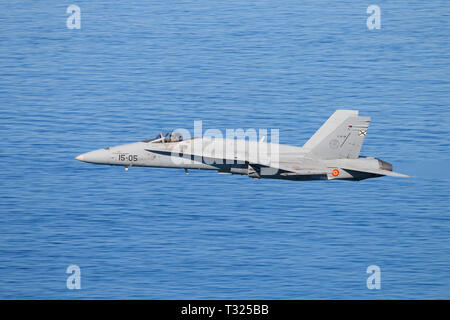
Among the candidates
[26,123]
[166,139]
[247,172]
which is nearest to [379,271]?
[247,172]

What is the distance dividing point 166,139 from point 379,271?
49.9ft

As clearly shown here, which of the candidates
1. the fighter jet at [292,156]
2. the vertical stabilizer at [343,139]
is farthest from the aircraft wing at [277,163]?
the vertical stabilizer at [343,139]

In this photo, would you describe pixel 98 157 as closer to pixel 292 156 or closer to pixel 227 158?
pixel 227 158

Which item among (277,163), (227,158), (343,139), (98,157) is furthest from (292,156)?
(98,157)

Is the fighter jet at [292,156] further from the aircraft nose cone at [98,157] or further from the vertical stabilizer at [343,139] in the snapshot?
the aircraft nose cone at [98,157]

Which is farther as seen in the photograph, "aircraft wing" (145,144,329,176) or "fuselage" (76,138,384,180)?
"fuselage" (76,138,384,180)

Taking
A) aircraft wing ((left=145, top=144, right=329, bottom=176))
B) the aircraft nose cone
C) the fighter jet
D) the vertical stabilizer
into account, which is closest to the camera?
aircraft wing ((left=145, top=144, right=329, bottom=176))

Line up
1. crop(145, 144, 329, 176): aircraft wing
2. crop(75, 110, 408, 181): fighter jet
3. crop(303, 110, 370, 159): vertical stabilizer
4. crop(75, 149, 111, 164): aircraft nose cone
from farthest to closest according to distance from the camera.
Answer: crop(75, 149, 111, 164): aircraft nose cone
crop(303, 110, 370, 159): vertical stabilizer
crop(75, 110, 408, 181): fighter jet
crop(145, 144, 329, 176): aircraft wing

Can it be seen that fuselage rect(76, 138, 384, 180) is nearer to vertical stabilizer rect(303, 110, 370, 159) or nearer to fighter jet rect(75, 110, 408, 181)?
fighter jet rect(75, 110, 408, 181)

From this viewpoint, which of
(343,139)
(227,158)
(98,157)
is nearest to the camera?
(227,158)

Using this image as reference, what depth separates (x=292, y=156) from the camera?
57.7 meters

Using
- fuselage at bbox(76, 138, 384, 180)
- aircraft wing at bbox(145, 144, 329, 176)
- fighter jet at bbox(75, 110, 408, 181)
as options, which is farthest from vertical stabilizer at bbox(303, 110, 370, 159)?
aircraft wing at bbox(145, 144, 329, 176)

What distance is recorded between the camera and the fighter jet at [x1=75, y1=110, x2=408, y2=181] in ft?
187

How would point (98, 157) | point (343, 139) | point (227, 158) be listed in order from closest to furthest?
point (227, 158)
point (343, 139)
point (98, 157)
